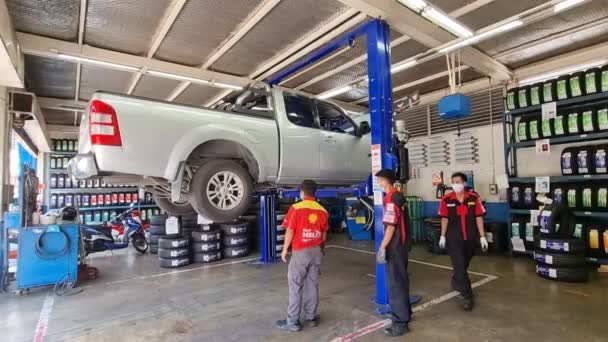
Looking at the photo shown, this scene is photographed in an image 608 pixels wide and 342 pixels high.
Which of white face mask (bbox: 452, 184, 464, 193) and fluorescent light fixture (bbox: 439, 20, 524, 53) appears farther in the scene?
fluorescent light fixture (bbox: 439, 20, 524, 53)

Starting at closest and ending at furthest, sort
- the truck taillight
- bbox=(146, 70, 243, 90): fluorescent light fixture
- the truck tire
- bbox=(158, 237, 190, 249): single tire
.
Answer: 1. the truck taillight
2. the truck tire
3. bbox=(146, 70, 243, 90): fluorescent light fixture
4. bbox=(158, 237, 190, 249): single tire

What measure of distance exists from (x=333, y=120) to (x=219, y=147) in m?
1.75

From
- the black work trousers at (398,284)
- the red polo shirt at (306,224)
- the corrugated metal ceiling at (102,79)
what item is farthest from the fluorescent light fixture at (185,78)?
the black work trousers at (398,284)

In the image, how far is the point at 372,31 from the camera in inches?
157

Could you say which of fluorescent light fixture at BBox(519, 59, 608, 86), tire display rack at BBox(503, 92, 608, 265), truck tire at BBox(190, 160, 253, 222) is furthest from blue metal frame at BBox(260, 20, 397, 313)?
fluorescent light fixture at BBox(519, 59, 608, 86)

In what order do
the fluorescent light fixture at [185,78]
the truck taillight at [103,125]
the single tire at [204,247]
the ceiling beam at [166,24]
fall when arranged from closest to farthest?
the truck taillight at [103,125], the ceiling beam at [166,24], the fluorescent light fixture at [185,78], the single tire at [204,247]

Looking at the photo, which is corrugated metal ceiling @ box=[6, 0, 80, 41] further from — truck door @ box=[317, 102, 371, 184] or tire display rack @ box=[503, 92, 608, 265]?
tire display rack @ box=[503, 92, 608, 265]

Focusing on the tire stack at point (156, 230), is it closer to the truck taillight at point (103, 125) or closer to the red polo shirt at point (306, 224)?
the truck taillight at point (103, 125)

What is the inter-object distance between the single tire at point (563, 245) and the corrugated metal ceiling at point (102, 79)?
7.58 metres

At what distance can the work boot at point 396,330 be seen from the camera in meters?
3.09

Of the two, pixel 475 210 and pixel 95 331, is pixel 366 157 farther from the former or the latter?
pixel 95 331

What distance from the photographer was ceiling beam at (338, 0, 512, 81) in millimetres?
3850

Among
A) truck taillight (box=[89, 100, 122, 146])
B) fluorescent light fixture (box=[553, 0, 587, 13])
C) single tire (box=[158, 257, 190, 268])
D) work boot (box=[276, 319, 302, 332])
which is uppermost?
fluorescent light fixture (box=[553, 0, 587, 13])

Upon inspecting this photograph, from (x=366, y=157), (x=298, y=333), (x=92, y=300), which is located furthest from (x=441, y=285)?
(x=92, y=300)
